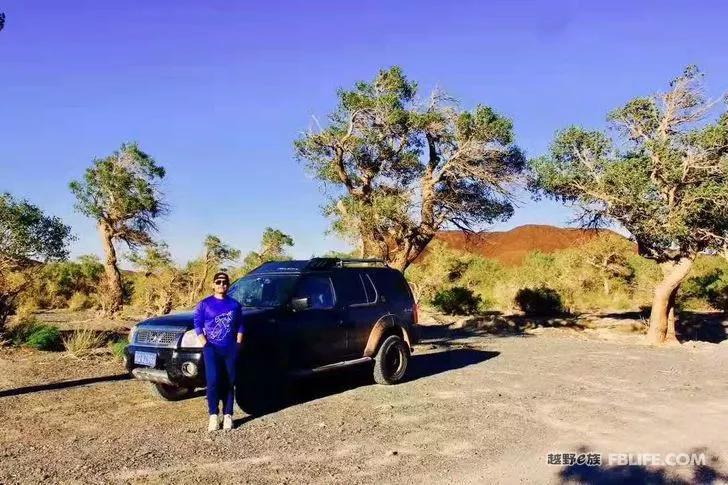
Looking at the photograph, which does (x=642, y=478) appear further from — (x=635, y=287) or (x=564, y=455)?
(x=635, y=287)

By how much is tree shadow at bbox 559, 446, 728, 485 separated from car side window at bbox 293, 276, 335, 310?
4.47 m

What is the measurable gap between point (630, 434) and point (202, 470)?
4630 mm

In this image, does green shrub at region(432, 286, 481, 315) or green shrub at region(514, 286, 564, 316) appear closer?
green shrub at region(432, 286, 481, 315)

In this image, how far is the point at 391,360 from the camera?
1028cm

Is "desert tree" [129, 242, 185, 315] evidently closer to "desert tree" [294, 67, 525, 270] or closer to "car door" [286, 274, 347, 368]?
"desert tree" [294, 67, 525, 270]

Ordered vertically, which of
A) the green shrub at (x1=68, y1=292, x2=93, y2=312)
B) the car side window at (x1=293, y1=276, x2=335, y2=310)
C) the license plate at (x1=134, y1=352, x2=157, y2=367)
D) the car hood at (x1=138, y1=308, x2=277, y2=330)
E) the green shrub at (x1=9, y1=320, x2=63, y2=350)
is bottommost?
the green shrub at (x1=9, y1=320, x2=63, y2=350)

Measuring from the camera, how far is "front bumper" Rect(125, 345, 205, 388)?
7336 millimetres

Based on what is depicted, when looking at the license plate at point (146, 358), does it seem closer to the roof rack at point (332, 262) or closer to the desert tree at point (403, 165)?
the roof rack at point (332, 262)

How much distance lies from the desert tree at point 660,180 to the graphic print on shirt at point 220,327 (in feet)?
43.2

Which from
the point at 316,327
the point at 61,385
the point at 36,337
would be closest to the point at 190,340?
the point at 316,327

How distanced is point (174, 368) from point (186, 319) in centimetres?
67

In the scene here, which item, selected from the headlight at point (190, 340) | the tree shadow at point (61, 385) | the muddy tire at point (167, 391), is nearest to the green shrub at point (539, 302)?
the tree shadow at point (61, 385)

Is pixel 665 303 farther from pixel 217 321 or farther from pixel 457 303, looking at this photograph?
pixel 217 321

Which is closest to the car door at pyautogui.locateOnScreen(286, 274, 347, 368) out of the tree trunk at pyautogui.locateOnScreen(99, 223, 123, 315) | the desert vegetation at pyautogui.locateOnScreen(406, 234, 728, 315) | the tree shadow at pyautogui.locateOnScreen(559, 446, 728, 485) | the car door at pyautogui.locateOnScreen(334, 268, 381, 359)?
the car door at pyautogui.locateOnScreen(334, 268, 381, 359)
